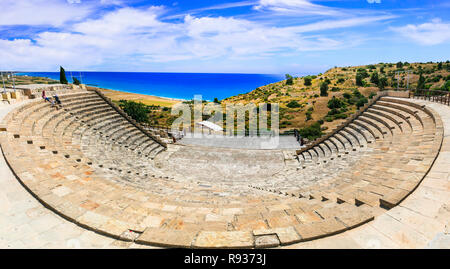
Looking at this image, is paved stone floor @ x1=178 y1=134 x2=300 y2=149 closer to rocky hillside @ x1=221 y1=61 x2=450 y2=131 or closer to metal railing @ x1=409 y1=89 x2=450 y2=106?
metal railing @ x1=409 y1=89 x2=450 y2=106

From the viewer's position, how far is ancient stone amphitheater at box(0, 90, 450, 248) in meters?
4.85

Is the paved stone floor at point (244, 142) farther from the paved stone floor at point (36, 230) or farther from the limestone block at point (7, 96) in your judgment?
the paved stone floor at point (36, 230)

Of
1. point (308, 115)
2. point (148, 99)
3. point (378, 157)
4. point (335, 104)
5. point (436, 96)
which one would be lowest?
point (378, 157)

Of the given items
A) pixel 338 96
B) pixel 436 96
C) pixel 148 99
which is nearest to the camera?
pixel 436 96

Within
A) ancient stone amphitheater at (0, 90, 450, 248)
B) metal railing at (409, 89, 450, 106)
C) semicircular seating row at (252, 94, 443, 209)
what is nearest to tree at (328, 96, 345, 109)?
metal railing at (409, 89, 450, 106)

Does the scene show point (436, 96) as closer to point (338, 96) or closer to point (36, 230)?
point (36, 230)

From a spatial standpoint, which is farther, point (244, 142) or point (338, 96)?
point (338, 96)

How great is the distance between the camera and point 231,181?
1448 centimetres

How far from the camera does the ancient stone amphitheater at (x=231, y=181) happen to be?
4852mm

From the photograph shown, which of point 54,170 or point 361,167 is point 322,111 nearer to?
point 361,167

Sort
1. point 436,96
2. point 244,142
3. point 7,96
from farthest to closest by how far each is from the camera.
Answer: point 244,142 < point 436,96 < point 7,96

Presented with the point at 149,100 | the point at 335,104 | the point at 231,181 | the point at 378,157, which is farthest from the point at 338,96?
the point at 149,100

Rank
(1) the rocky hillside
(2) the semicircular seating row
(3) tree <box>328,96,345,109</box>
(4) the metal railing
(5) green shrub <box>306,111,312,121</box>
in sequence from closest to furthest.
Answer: (2) the semicircular seating row → (4) the metal railing → (1) the rocky hillside → (5) green shrub <box>306,111,312,121</box> → (3) tree <box>328,96,345,109</box>
